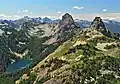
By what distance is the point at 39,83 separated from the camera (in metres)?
194

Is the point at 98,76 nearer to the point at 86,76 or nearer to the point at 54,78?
the point at 86,76

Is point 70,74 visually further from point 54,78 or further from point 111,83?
point 111,83

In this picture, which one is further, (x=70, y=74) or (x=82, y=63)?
(x=82, y=63)

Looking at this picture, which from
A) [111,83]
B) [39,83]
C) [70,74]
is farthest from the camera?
[39,83]

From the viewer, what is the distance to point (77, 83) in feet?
562

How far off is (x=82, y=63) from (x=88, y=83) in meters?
29.6

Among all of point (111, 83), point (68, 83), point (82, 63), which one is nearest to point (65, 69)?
point (82, 63)

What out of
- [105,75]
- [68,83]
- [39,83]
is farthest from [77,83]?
[39,83]

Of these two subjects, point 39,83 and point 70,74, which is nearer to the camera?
point 70,74

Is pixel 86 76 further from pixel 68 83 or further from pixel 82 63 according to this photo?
pixel 82 63

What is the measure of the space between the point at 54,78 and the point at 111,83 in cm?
3679

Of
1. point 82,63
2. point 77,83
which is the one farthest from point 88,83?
point 82,63

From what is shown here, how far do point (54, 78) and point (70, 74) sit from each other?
11041mm

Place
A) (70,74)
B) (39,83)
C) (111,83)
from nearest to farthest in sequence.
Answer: (111,83), (70,74), (39,83)
